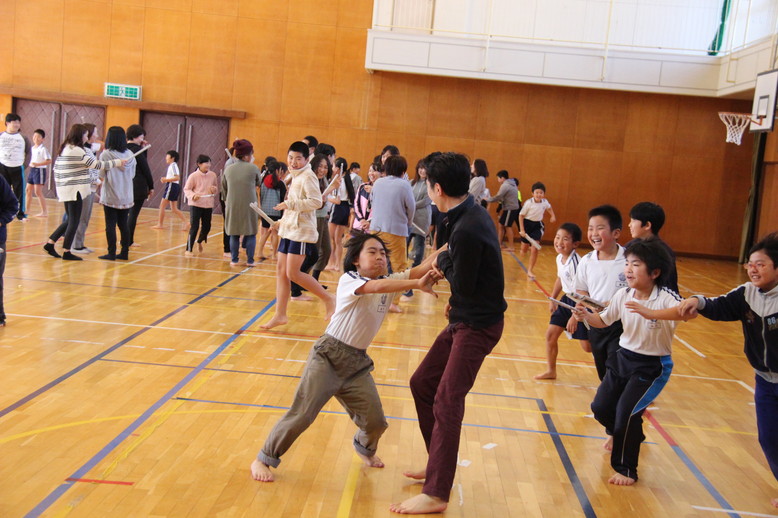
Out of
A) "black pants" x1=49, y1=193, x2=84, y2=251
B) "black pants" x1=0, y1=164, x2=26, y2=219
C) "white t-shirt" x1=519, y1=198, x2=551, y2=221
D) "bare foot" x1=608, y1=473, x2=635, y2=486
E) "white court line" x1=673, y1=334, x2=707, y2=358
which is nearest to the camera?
"bare foot" x1=608, y1=473, x2=635, y2=486

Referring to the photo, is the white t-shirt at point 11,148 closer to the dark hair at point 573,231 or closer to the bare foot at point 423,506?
the dark hair at point 573,231

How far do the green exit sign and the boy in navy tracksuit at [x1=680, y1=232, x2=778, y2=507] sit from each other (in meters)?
15.7

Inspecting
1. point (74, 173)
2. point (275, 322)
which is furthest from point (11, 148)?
point (275, 322)

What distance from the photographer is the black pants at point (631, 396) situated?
12.8ft

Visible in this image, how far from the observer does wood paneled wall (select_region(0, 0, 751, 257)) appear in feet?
55.5

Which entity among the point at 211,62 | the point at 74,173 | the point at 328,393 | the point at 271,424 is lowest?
the point at 271,424

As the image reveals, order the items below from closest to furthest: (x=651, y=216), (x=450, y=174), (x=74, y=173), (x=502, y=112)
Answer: (x=450, y=174) < (x=651, y=216) < (x=74, y=173) < (x=502, y=112)

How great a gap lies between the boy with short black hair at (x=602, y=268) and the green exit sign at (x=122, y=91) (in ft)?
47.8

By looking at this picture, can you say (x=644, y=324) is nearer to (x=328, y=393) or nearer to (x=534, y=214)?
(x=328, y=393)

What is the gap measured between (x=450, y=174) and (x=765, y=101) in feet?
37.6

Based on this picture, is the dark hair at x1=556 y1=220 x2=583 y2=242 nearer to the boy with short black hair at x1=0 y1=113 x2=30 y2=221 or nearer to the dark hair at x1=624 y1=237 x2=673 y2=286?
the dark hair at x1=624 y1=237 x2=673 y2=286

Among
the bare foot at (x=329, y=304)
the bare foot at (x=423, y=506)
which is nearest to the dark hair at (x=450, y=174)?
the bare foot at (x=423, y=506)

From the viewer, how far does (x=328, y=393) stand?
355 cm

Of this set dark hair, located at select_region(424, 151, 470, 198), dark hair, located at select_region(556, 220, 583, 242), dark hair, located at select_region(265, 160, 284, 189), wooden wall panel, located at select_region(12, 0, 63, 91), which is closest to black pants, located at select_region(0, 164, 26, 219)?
dark hair, located at select_region(265, 160, 284, 189)
